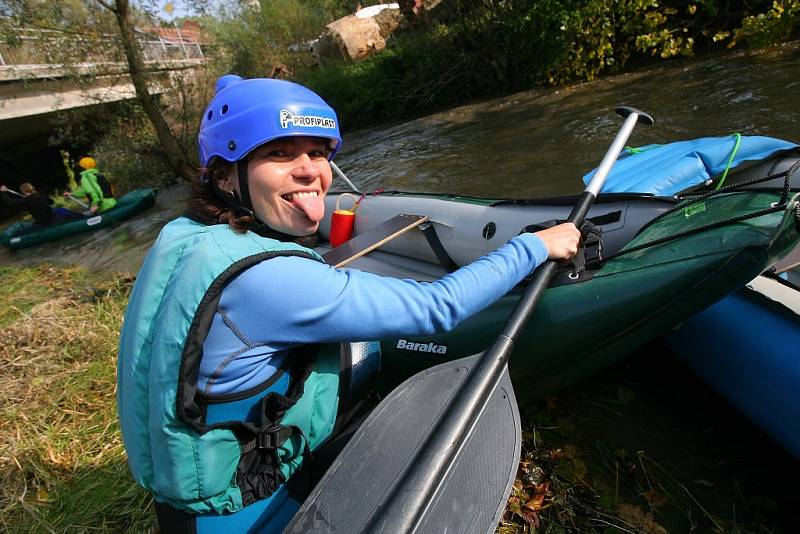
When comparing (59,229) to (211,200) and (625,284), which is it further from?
(625,284)

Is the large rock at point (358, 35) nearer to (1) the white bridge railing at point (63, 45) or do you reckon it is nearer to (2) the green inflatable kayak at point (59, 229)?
(1) the white bridge railing at point (63, 45)

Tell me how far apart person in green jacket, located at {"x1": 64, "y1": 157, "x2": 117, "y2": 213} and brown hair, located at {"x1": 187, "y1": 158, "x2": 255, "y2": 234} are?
10.4 metres

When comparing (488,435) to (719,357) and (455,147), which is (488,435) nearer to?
(719,357)

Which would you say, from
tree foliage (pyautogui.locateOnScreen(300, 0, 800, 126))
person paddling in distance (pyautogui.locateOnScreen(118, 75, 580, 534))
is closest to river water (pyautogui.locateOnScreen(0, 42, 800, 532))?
tree foliage (pyautogui.locateOnScreen(300, 0, 800, 126))

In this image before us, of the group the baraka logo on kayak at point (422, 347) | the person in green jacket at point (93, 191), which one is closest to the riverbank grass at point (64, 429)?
the baraka logo on kayak at point (422, 347)

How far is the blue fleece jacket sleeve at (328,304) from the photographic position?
1.12 meters

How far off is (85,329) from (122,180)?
11.4 m

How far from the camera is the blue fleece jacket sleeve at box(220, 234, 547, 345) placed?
1.12 meters

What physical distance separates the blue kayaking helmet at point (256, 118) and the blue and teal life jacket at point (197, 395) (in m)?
0.25

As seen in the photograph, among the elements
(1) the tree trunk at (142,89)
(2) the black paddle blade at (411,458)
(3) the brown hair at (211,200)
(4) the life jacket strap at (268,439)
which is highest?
(1) the tree trunk at (142,89)

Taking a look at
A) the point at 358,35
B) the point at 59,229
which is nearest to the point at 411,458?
the point at 59,229

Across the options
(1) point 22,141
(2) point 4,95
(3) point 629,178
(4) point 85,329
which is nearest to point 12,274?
(4) point 85,329

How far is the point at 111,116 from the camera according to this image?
1209 centimetres

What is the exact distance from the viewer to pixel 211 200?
1.43 meters
